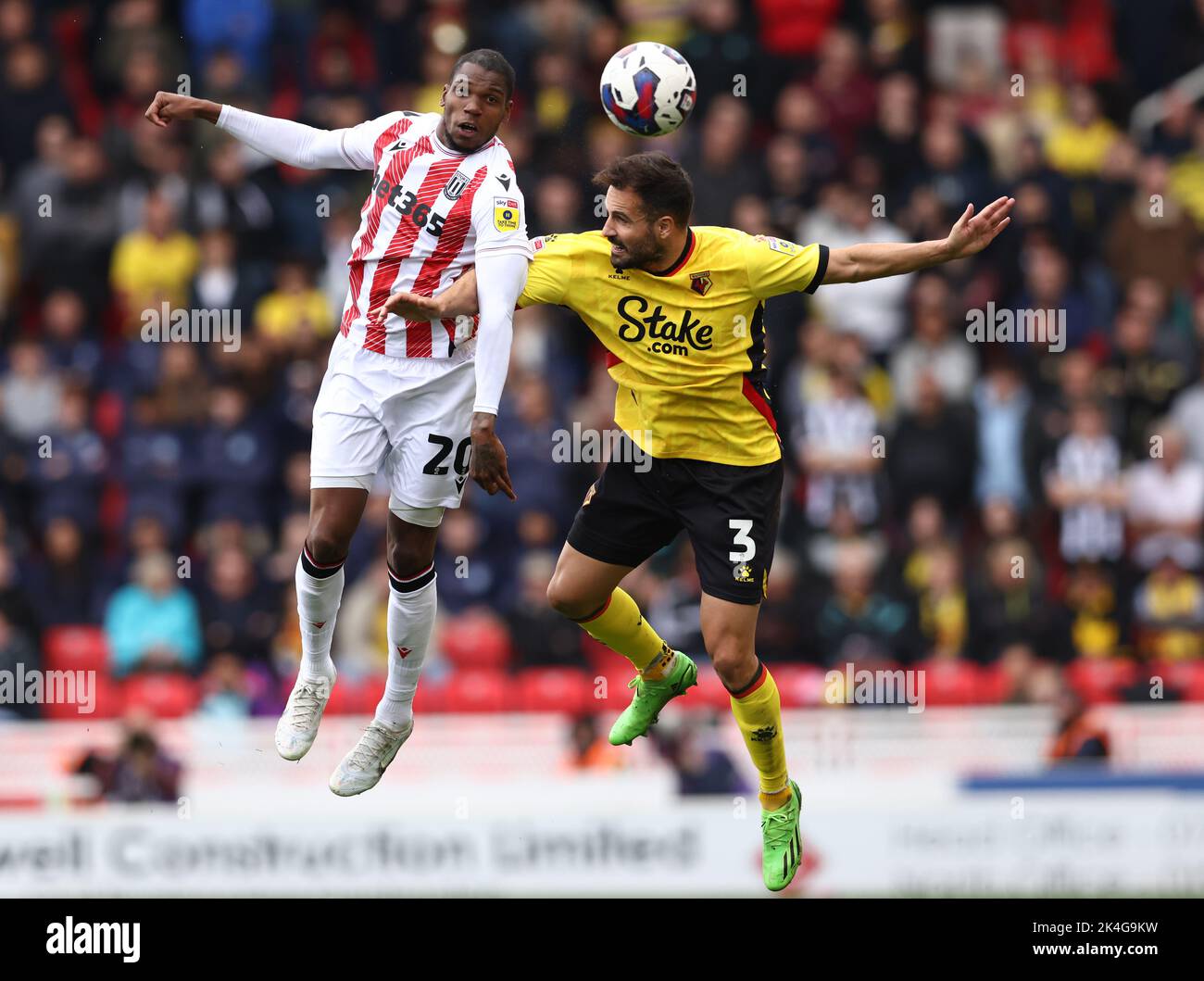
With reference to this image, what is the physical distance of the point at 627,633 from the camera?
11.7 m

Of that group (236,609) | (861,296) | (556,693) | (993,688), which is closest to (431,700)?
(556,693)

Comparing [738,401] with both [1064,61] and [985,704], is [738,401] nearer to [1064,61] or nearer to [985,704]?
[985,704]

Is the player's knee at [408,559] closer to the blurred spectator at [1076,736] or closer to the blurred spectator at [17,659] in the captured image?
the blurred spectator at [17,659]

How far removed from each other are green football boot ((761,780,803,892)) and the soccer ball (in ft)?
11.7

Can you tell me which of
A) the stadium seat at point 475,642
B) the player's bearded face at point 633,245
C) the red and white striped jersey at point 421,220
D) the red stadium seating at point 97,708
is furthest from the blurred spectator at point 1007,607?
the red and white striped jersey at point 421,220

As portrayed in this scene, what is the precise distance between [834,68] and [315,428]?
410 inches

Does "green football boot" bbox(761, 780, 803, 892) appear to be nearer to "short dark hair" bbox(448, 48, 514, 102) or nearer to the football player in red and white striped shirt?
the football player in red and white striped shirt

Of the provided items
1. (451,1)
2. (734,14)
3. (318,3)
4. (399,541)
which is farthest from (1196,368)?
(399,541)

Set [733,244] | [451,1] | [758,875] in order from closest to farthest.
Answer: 1. [733,244]
2. [758,875]
3. [451,1]

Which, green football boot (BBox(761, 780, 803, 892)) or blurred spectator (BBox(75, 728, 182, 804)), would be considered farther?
blurred spectator (BBox(75, 728, 182, 804))

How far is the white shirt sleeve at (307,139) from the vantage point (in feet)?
36.0

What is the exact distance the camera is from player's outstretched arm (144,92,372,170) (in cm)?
1098

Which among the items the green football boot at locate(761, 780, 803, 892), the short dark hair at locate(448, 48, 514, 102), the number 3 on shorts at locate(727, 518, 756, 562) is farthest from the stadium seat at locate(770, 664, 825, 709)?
the short dark hair at locate(448, 48, 514, 102)

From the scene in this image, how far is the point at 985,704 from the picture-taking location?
17.2m
